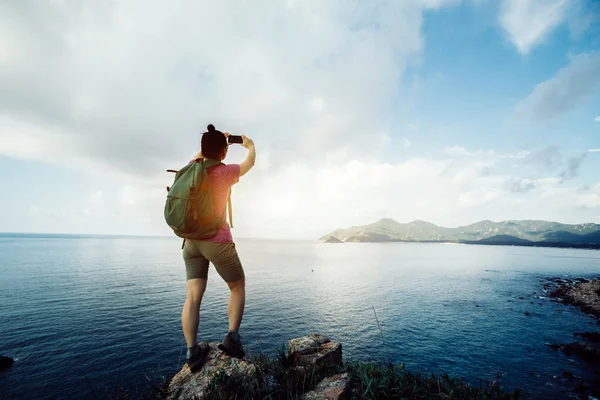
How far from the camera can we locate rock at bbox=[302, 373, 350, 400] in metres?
3.97

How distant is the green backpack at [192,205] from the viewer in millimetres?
3447

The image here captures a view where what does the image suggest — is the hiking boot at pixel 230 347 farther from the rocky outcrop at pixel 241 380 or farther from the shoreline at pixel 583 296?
the shoreline at pixel 583 296

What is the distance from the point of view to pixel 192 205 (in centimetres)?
347

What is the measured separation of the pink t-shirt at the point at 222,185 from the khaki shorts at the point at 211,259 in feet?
0.41

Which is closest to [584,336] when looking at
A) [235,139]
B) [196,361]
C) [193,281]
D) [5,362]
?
[196,361]

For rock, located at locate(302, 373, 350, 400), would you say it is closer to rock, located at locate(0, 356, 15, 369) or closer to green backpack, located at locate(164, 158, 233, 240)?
green backpack, located at locate(164, 158, 233, 240)

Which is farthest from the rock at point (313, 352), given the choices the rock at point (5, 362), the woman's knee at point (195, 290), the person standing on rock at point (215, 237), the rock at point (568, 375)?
the rock at point (5, 362)

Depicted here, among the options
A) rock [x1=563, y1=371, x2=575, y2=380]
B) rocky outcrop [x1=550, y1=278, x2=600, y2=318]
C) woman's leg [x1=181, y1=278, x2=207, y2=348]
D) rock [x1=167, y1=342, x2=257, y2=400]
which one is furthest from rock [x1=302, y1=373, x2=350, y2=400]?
rocky outcrop [x1=550, y1=278, x2=600, y2=318]

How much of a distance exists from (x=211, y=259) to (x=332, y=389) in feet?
9.88

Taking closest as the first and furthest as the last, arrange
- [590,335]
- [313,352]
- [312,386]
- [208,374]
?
[312,386], [208,374], [313,352], [590,335]

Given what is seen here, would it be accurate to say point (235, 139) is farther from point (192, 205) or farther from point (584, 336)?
point (584, 336)

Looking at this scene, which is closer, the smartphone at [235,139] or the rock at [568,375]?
the smartphone at [235,139]

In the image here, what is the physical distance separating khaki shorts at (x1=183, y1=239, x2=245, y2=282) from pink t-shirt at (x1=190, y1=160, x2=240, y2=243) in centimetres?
13

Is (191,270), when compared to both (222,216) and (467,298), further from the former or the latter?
(467,298)
